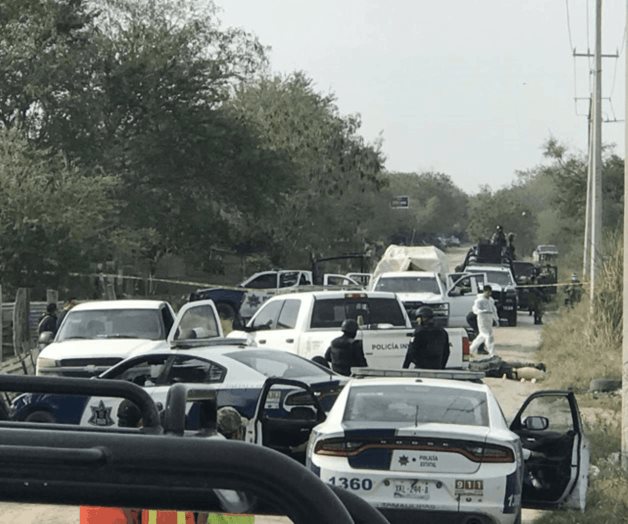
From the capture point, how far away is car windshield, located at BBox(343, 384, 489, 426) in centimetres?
999

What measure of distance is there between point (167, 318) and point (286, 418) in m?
7.70

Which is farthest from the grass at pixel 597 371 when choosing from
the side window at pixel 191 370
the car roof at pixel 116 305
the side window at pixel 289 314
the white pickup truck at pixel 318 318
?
the car roof at pixel 116 305

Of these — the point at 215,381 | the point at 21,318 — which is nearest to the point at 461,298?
the point at 21,318

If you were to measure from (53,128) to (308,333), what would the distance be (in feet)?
94.4

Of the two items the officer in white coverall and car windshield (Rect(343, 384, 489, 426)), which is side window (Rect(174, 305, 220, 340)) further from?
the officer in white coverall

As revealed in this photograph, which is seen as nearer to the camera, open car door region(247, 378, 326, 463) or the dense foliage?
open car door region(247, 378, 326, 463)

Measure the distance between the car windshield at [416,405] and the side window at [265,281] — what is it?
30182 millimetres

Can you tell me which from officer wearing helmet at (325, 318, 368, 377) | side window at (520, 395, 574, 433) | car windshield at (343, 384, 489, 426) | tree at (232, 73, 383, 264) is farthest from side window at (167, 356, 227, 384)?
tree at (232, 73, 383, 264)

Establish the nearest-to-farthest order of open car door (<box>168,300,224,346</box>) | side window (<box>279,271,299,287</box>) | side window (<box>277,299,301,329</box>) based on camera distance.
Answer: open car door (<box>168,300,224,346</box>) → side window (<box>277,299,301,329</box>) → side window (<box>279,271,299,287</box>)

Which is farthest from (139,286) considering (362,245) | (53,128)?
(362,245)

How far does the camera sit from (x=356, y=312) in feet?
66.3

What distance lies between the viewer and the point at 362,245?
68875mm

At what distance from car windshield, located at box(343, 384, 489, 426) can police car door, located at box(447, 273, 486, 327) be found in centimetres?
2302

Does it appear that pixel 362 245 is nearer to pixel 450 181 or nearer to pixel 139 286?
pixel 139 286
